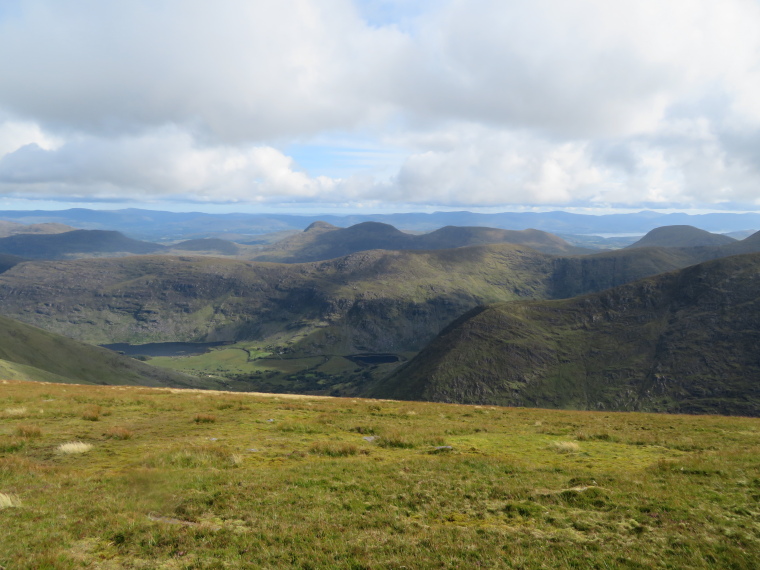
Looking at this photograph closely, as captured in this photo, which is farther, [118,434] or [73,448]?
[118,434]

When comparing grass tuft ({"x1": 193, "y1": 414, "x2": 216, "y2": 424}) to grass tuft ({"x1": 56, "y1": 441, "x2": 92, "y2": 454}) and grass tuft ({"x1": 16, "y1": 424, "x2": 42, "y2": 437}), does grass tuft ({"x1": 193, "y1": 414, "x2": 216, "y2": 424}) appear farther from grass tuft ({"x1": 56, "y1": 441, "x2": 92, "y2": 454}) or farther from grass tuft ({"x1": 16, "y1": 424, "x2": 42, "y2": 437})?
grass tuft ({"x1": 16, "y1": 424, "x2": 42, "y2": 437})

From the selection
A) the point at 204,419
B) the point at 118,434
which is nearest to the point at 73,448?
the point at 118,434

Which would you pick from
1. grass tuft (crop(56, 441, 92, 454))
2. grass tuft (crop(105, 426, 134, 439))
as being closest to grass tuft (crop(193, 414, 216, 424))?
grass tuft (crop(105, 426, 134, 439))

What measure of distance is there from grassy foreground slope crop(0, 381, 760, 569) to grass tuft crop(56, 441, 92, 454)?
0.18 feet

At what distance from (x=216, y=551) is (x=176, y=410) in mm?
23590

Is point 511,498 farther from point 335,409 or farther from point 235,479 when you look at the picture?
point 335,409

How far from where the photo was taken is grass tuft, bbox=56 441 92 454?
59.3 ft

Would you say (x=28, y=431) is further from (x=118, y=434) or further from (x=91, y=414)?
(x=91, y=414)

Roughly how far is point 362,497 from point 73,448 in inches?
549

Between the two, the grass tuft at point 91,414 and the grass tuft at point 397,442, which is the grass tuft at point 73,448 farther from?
the grass tuft at point 397,442

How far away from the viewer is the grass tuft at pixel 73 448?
59.3 feet

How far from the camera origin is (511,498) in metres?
14.1

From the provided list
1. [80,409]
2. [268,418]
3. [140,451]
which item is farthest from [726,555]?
[80,409]

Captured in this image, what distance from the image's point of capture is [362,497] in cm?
1391
